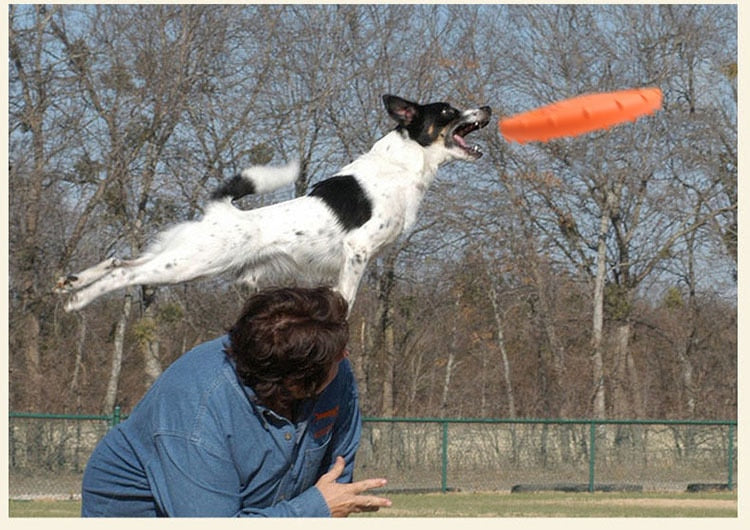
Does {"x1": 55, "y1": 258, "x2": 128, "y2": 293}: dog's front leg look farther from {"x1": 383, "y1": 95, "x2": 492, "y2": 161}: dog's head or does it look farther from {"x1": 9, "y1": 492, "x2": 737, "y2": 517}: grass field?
{"x1": 9, "y1": 492, "x2": 737, "y2": 517}: grass field

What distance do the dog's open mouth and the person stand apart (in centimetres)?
338

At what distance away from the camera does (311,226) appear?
21.2 ft

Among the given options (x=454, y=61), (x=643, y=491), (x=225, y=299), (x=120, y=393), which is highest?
(x=454, y=61)

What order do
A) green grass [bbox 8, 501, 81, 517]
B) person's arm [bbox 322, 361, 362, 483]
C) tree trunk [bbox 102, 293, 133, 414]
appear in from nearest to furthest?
person's arm [bbox 322, 361, 362, 483]
green grass [bbox 8, 501, 81, 517]
tree trunk [bbox 102, 293, 133, 414]

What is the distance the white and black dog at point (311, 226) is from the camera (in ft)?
21.2

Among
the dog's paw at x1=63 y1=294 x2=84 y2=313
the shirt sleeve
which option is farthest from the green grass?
the shirt sleeve

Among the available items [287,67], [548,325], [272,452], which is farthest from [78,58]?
[272,452]

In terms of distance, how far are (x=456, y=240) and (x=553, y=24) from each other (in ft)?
17.0

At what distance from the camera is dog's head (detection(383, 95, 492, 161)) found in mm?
6805

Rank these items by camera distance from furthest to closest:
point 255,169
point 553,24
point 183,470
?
point 553,24
point 255,169
point 183,470

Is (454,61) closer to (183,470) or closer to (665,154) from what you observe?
(665,154)

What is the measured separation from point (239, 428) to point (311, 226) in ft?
10.2

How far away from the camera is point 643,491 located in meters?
23.2

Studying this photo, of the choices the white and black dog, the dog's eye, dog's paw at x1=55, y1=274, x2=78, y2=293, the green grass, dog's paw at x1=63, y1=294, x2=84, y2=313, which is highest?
the dog's eye
